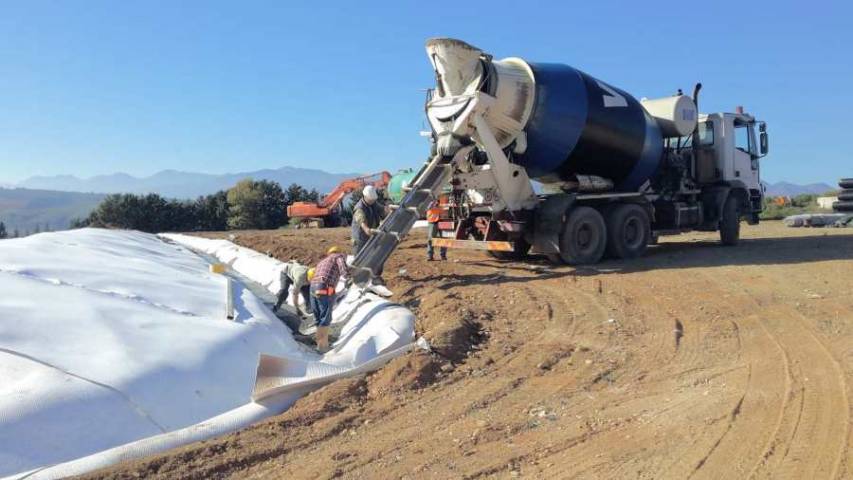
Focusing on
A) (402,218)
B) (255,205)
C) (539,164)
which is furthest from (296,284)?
(255,205)

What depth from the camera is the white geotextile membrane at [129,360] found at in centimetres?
368

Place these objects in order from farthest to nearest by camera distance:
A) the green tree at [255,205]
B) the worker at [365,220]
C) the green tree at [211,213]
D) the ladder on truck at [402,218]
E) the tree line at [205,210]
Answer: the green tree at [255,205]
the green tree at [211,213]
the tree line at [205,210]
the worker at [365,220]
the ladder on truck at [402,218]

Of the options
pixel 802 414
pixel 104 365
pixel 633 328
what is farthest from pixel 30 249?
pixel 802 414

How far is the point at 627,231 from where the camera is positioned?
40.4 feet

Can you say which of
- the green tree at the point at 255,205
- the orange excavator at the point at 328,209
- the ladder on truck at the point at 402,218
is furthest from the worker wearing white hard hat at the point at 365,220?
the green tree at the point at 255,205

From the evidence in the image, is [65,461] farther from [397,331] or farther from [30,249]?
[30,249]

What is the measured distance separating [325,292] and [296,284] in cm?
130

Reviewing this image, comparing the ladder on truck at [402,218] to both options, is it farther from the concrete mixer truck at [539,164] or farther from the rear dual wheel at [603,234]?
the rear dual wheel at [603,234]

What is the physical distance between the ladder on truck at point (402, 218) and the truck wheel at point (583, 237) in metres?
2.44

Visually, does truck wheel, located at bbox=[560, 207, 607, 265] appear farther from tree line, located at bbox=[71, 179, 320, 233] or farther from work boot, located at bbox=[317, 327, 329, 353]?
tree line, located at bbox=[71, 179, 320, 233]

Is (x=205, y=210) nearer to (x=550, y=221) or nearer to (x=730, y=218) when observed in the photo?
(x=550, y=221)

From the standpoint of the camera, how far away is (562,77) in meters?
10.8

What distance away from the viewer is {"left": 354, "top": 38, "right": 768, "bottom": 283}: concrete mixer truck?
1016cm

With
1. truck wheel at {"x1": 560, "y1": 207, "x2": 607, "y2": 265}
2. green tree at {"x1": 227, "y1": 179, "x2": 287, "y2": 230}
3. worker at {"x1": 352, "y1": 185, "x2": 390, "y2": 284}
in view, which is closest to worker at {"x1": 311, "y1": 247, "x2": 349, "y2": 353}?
worker at {"x1": 352, "y1": 185, "x2": 390, "y2": 284}
